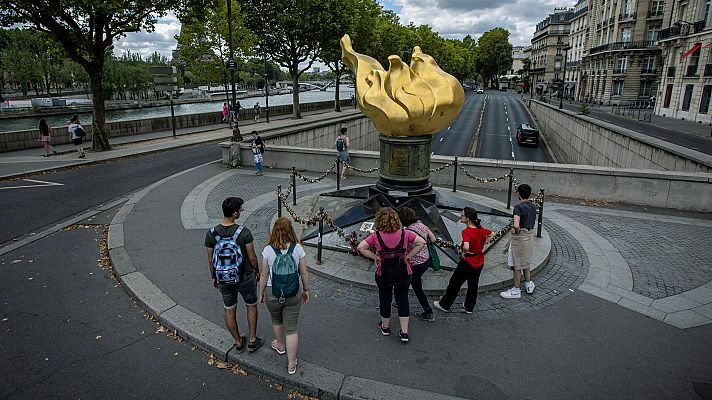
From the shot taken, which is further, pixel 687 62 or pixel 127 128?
pixel 687 62

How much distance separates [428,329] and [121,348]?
4.13 m

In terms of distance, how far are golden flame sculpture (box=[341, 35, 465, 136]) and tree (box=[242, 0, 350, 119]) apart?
27.1 meters

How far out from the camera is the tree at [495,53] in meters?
125

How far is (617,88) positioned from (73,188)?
6943 centimetres

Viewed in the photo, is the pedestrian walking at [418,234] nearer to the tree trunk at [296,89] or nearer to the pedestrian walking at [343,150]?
the pedestrian walking at [343,150]

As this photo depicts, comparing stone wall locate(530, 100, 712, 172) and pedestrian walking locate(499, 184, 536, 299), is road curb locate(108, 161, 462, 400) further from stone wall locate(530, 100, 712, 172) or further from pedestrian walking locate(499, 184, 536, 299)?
stone wall locate(530, 100, 712, 172)

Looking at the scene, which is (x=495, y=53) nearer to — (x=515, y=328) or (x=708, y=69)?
(x=708, y=69)

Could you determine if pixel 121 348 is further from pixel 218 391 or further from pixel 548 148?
pixel 548 148

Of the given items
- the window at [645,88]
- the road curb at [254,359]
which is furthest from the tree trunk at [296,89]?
the window at [645,88]

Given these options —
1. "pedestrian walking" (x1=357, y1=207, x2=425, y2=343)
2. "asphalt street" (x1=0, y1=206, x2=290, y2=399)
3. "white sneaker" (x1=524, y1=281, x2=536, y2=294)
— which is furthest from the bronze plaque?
"asphalt street" (x1=0, y1=206, x2=290, y2=399)

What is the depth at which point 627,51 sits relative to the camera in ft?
192

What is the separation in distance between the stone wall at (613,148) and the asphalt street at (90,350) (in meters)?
14.1

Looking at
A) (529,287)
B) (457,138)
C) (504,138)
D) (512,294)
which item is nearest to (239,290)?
(512,294)

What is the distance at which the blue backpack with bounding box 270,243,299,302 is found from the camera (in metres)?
4.67
